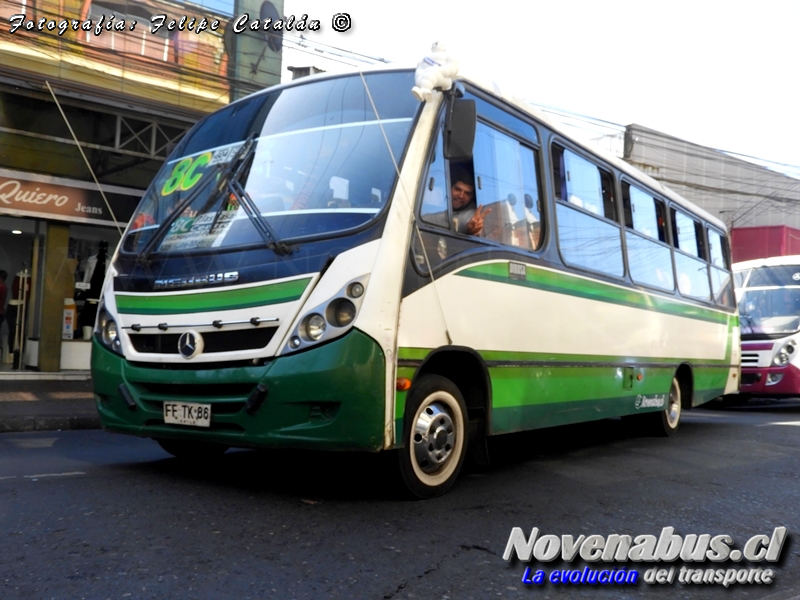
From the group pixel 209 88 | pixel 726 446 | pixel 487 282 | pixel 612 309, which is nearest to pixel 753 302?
pixel 726 446

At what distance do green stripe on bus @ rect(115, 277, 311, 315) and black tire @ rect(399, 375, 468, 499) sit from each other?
897mm

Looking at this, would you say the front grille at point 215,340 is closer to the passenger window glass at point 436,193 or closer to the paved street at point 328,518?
the paved street at point 328,518

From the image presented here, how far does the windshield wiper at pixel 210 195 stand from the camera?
5.68 metres

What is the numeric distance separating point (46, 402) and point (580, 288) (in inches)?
275

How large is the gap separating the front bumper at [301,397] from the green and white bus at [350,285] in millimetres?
11

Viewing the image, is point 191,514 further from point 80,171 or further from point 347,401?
point 80,171

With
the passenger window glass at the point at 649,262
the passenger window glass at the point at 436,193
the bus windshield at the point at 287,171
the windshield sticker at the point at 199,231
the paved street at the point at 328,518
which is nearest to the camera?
the paved street at the point at 328,518

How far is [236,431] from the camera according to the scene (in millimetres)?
4977

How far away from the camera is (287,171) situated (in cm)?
548

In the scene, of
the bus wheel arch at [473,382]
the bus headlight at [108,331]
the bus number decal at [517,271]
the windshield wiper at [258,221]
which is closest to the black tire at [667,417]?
Answer: the bus number decal at [517,271]

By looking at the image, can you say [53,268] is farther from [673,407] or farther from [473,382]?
[473,382]

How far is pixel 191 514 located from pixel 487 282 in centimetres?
243

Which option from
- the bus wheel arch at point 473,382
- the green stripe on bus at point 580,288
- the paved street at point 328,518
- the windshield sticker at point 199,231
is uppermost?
the windshield sticker at point 199,231

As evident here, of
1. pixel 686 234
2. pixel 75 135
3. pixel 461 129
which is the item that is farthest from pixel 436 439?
pixel 75 135
